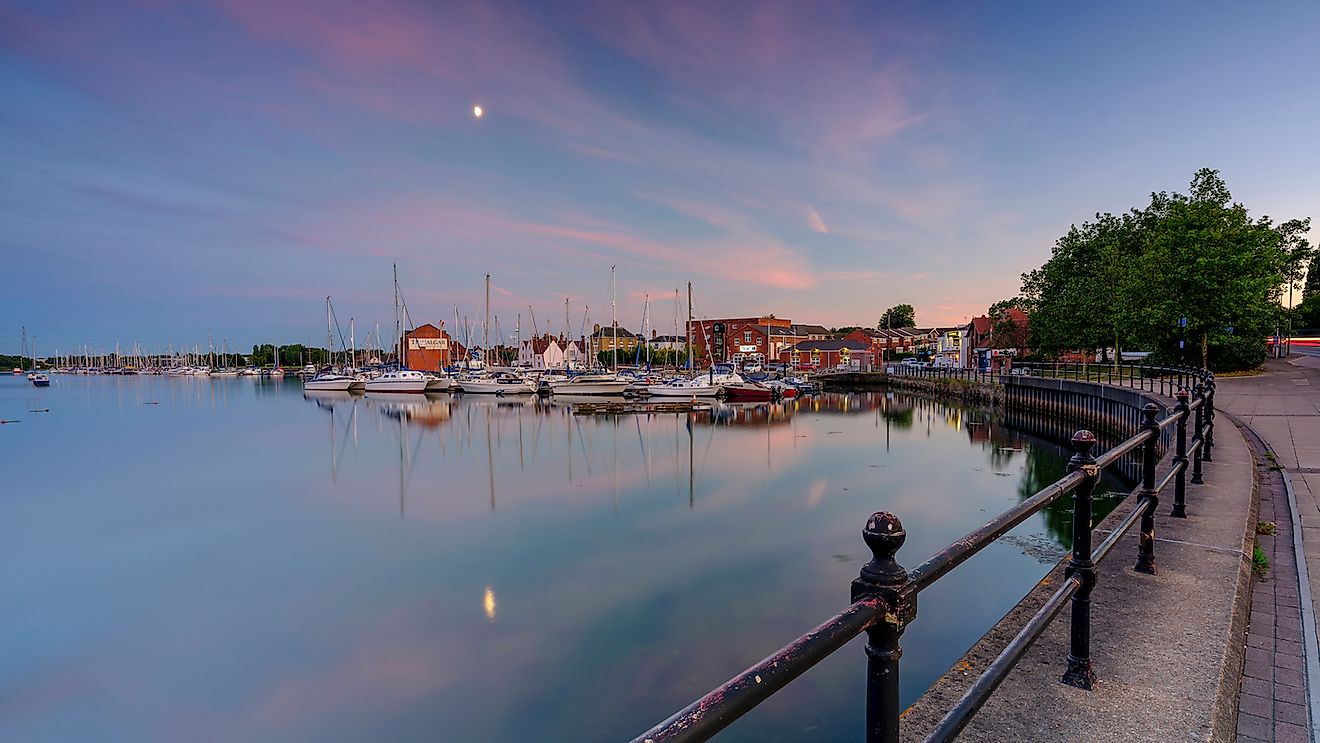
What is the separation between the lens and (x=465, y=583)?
13.3 metres

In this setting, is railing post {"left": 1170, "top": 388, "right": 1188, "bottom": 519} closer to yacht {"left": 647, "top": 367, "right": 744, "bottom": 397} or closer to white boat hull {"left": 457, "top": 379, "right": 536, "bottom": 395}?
yacht {"left": 647, "top": 367, "right": 744, "bottom": 397}

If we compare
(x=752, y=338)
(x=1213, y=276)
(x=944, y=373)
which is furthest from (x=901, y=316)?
(x=1213, y=276)

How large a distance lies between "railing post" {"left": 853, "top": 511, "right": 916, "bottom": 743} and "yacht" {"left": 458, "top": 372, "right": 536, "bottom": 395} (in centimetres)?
7126

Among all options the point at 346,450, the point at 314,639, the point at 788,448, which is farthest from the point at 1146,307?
the point at 346,450

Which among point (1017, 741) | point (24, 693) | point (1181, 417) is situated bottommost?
point (24, 693)

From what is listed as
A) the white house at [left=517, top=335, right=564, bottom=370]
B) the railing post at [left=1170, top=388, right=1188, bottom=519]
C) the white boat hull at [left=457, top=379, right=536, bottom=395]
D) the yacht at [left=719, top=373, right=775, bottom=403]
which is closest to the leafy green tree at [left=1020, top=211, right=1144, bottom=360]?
the yacht at [left=719, top=373, right=775, bottom=403]

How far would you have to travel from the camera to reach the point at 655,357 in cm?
12700

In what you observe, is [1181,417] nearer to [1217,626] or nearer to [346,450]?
[1217,626]

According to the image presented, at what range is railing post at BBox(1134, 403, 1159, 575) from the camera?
4043 millimetres

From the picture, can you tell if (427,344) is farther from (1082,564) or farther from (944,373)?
(1082,564)

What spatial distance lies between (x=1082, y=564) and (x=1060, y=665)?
95cm

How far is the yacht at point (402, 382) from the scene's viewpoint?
247 ft

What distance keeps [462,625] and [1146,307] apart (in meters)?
35.4

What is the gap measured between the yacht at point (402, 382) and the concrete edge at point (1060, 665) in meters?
77.1
